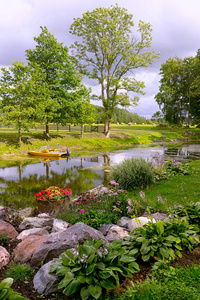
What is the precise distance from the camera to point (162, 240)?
381cm

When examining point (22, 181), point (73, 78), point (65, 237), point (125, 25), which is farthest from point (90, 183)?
point (125, 25)

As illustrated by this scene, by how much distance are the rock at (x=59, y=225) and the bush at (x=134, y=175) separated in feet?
11.5

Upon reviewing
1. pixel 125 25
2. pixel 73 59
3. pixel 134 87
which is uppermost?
pixel 125 25

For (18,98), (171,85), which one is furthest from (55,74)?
(171,85)

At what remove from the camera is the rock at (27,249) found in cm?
401

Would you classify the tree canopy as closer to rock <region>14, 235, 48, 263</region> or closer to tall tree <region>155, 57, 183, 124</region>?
tall tree <region>155, 57, 183, 124</region>

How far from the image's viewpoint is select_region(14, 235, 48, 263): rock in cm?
401

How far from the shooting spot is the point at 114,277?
3.02 meters

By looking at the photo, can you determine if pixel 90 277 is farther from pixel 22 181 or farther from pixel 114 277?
pixel 22 181

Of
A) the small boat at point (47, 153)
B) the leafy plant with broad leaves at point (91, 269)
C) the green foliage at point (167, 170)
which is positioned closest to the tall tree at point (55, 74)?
the small boat at point (47, 153)

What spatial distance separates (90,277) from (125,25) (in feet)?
110

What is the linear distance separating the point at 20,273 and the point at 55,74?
25890mm

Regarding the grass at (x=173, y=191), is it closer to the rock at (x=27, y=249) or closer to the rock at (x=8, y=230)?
the rock at (x=27, y=249)

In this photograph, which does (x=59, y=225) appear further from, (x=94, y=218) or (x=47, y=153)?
(x=47, y=153)
